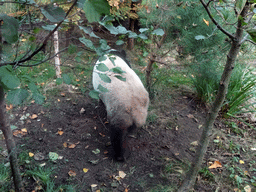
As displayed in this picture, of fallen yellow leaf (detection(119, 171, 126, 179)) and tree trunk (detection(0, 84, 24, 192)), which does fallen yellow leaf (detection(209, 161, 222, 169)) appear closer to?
fallen yellow leaf (detection(119, 171, 126, 179))

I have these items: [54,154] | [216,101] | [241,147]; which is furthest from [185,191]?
[54,154]

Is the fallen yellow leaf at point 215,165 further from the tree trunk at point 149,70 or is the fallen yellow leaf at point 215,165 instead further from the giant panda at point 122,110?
the tree trunk at point 149,70

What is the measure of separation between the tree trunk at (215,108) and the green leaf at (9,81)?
4.89 feet

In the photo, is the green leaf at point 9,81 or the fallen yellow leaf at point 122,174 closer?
the green leaf at point 9,81

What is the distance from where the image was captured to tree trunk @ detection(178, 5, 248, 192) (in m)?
1.53

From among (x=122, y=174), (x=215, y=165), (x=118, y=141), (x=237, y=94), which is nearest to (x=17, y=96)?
(x=118, y=141)

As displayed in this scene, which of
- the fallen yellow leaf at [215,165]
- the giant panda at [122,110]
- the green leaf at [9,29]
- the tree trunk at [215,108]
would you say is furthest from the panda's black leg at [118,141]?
the green leaf at [9,29]

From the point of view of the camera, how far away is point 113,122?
220 cm

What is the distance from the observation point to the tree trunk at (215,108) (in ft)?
5.03

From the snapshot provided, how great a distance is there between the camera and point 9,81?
88cm

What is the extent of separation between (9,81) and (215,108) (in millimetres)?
1588

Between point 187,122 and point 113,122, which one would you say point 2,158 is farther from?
point 187,122

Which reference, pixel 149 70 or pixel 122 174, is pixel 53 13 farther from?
pixel 149 70

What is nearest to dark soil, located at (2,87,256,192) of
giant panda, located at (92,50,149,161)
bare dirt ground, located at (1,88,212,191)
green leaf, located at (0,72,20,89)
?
bare dirt ground, located at (1,88,212,191)
